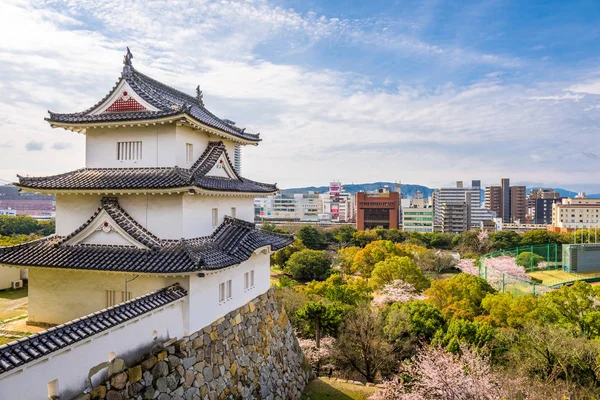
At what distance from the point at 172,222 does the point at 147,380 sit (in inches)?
187

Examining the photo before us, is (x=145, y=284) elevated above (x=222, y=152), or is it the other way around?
(x=222, y=152)

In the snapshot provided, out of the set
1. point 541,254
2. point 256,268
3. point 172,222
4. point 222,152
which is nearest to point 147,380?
point 172,222

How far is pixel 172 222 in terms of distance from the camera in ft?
42.6

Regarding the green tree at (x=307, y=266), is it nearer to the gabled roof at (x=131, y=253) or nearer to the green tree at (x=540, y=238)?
the gabled roof at (x=131, y=253)

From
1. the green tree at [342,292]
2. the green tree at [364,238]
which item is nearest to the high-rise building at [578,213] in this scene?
the green tree at [364,238]

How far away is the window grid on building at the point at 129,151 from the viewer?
1425cm

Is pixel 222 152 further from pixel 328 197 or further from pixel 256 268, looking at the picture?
pixel 328 197

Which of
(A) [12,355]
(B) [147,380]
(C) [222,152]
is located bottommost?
(B) [147,380]

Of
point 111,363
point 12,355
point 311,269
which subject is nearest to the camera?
point 12,355

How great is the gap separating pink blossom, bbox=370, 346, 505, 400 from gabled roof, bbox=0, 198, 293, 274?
27.9 feet

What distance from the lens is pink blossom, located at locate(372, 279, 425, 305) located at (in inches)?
1342

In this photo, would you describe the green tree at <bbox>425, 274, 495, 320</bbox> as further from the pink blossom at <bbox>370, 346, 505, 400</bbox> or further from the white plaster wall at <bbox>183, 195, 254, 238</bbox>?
the white plaster wall at <bbox>183, 195, 254, 238</bbox>

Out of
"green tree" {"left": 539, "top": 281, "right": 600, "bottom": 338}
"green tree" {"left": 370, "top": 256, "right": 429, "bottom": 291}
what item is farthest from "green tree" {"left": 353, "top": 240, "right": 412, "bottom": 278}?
"green tree" {"left": 539, "top": 281, "right": 600, "bottom": 338}

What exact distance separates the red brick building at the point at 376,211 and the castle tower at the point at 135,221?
3128 inches
